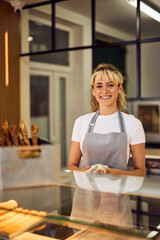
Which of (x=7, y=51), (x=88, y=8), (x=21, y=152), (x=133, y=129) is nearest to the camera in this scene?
(x=21, y=152)

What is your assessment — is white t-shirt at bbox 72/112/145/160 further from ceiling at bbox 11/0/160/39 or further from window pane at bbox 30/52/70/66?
window pane at bbox 30/52/70/66

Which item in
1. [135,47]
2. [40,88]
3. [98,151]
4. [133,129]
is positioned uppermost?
[135,47]

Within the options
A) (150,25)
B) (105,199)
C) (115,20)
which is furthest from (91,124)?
(115,20)

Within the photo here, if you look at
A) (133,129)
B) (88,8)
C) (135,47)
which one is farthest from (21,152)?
(88,8)

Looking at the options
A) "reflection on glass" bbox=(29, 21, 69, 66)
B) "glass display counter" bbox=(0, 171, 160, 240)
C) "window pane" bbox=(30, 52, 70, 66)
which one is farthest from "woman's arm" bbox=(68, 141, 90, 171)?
"window pane" bbox=(30, 52, 70, 66)

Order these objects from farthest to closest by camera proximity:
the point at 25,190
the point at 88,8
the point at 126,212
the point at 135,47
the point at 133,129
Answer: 1. the point at 88,8
2. the point at 135,47
3. the point at 133,129
4. the point at 25,190
5. the point at 126,212

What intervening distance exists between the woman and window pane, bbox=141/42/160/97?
2156mm

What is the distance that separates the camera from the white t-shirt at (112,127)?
1935 millimetres

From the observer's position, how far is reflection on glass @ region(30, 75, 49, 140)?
215 inches

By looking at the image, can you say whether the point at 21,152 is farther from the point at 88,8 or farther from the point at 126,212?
the point at 88,8

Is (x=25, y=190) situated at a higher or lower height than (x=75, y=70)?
lower

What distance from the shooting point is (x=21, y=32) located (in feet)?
17.4

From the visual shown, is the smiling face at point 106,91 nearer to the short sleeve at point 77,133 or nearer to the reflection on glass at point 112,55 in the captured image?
the short sleeve at point 77,133

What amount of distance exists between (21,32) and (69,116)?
1.59m
